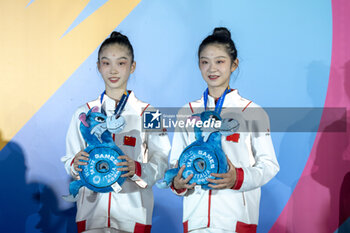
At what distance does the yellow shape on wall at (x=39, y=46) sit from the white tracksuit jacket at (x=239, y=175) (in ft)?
3.23

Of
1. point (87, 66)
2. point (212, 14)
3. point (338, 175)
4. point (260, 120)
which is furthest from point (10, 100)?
point (338, 175)

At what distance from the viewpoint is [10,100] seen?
8.49ft

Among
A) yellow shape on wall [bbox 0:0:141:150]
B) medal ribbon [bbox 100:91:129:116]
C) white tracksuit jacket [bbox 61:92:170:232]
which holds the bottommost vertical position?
white tracksuit jacket [bbox 61:92:170:232]

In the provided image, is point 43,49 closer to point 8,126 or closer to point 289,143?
point 8,126

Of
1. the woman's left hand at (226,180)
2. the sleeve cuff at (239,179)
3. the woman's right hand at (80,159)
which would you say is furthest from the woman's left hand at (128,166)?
the sleeve cuff at (239,179)

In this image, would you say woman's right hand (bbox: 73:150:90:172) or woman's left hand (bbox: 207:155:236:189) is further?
woman's right hand (bbox: 73:150:90:172)

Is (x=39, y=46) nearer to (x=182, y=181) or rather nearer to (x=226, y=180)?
(x=182, y=181)

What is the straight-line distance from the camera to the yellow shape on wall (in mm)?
2545

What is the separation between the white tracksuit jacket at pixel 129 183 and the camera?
6.55ft

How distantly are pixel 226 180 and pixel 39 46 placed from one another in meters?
1.60

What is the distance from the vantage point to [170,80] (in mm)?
2471

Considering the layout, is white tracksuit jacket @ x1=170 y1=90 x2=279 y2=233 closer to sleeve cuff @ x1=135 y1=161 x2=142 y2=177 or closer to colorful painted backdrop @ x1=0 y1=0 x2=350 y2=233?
sleeve cuff @ x1=135 y1=161 x2=142 y2=177

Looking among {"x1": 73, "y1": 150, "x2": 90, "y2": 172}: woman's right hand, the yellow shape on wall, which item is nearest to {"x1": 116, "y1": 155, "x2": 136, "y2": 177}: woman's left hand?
{"x1": 73, "y1": 150, "x2": 90, "y2": 172}: woman's right hand

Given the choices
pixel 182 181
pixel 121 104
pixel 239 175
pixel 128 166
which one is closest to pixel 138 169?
pixel 128 166
